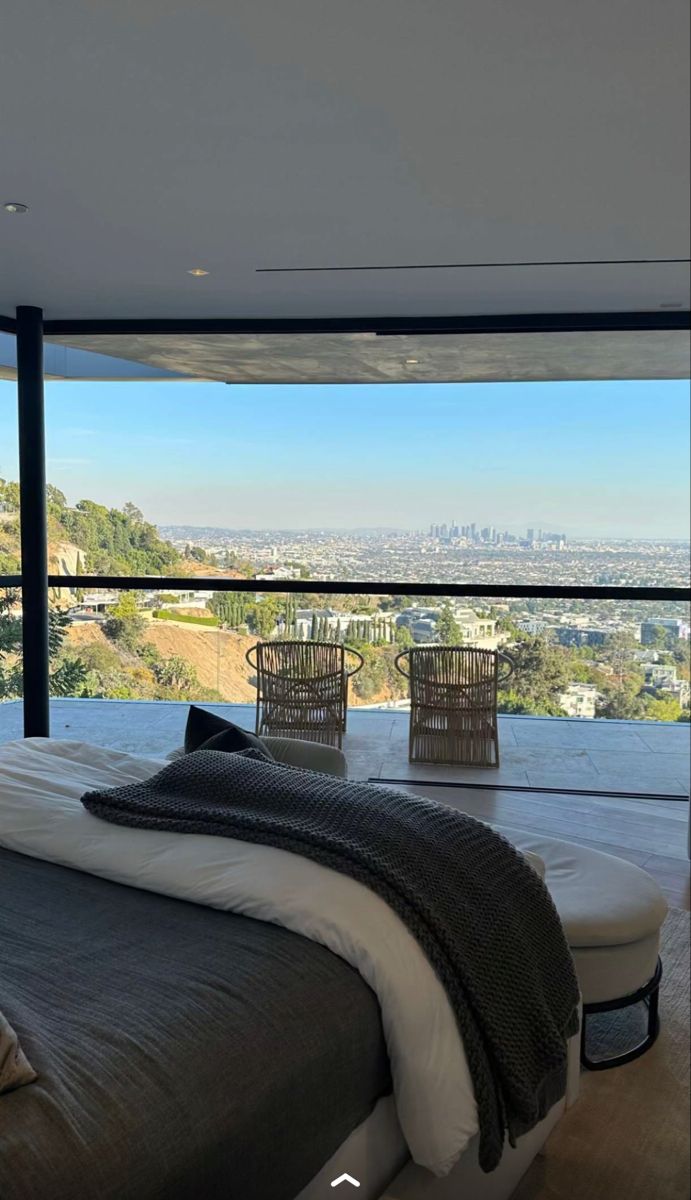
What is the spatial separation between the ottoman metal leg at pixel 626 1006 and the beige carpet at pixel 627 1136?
0.05 feet

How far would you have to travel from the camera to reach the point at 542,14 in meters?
1.62

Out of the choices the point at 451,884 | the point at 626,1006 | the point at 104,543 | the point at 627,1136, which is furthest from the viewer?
the point at 104,543

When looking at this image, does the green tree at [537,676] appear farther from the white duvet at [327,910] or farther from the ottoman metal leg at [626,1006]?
the white duvet at [327,910]

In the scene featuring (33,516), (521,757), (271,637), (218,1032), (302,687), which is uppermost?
(33,516)

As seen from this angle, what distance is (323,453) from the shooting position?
4500 mm

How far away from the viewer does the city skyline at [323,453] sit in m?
4.34

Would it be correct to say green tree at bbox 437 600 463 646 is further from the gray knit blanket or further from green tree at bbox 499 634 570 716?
the gray knit blanket

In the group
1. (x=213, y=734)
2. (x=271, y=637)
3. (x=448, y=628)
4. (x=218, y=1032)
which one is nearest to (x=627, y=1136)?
(x=218, y=1032)

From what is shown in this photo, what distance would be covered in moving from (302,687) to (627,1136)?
2911mm

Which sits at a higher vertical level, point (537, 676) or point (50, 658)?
point (50, 658)

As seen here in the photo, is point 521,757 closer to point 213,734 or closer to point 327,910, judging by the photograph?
point 213,734

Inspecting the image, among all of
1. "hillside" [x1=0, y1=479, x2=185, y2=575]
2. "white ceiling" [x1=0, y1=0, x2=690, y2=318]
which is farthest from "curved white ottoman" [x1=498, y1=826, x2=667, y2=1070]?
"hillside" [x1=0, y1=479, x2=185, y2=575]

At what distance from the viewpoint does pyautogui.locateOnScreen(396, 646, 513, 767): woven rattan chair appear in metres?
4.55

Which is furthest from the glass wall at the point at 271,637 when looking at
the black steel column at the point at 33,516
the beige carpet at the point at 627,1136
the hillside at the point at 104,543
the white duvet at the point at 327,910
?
the white duvet at the point at 327,910
